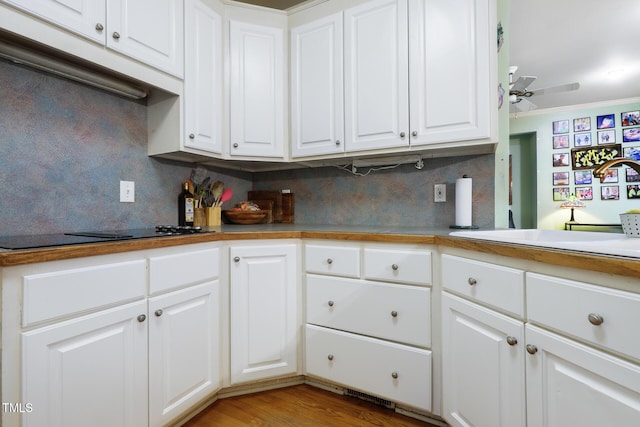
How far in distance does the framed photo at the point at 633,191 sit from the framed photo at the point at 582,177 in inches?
19.9

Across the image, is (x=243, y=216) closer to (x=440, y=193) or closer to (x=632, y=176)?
(x=440, y=193)

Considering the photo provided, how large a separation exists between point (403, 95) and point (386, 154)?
33 cm

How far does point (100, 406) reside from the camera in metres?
1.08

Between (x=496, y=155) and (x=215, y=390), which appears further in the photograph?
(x=496, y=155)

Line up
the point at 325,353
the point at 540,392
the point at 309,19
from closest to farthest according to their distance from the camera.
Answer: the point at 540,392, the point at 325,353, the point at 309,19

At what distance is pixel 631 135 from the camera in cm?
507

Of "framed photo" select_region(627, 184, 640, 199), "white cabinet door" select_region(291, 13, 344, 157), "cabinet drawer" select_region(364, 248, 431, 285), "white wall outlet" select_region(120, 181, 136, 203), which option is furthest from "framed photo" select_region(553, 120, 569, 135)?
"white wall outlet" select_region(120, 181, 136, 203)

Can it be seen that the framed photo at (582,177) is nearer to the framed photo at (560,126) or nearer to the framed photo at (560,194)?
the framed photo at (560,194)

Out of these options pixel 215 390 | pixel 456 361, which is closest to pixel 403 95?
pixel 456 361

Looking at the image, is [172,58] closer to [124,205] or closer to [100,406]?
[124,205]

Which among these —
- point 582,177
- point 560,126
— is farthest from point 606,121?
point 582,177

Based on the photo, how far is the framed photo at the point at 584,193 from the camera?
527 cm

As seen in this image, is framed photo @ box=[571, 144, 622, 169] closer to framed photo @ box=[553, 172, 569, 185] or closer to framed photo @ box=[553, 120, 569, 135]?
framed photo @ box=[553, 172, 569, 185]

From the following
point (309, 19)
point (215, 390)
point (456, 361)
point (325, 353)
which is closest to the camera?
point (456, 361)
